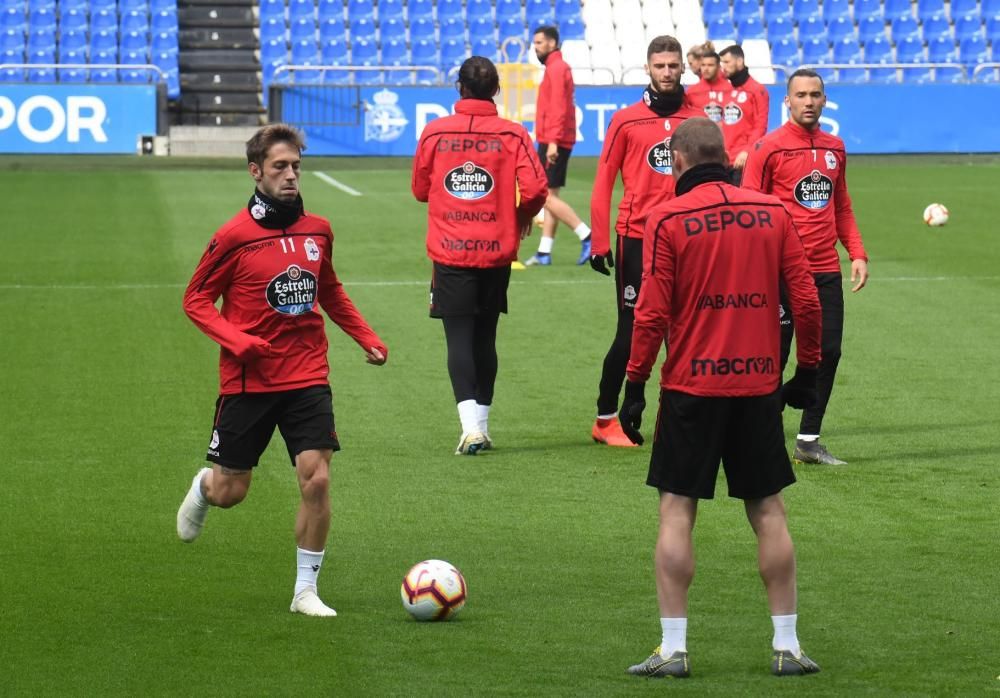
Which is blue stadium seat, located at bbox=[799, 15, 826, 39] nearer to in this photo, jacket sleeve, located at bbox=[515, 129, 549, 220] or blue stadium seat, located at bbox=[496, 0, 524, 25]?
blue stadium seat, located at bbox=[496, 0, 524, 25]

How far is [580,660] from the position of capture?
5.83 meters

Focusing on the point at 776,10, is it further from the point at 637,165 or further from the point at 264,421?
the point at 264,421

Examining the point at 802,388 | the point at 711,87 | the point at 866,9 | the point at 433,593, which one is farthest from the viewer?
the point at 866,9

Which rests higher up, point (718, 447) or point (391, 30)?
point (391, 30)

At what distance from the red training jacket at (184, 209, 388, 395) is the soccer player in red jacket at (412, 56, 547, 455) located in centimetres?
300

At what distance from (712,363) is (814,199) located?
3.76 m

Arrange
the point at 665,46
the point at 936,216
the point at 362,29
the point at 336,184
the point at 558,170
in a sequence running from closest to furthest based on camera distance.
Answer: the point at 665,46, the point at 558,170, the point at 936,216, the point at 336,184, the point at 362,29

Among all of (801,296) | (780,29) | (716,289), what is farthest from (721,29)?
(716,289)

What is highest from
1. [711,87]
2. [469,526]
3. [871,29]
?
[871,29]

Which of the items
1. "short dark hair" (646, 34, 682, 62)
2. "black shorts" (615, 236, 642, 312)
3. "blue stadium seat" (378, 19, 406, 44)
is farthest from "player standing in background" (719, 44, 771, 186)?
"blue stadium seat" (378, 19, 406, 44)

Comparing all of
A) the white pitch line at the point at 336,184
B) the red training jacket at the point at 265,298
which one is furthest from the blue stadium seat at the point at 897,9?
the red training jacket at the point at 265,298

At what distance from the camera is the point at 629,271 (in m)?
9.66

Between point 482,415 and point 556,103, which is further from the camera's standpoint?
point 556,103

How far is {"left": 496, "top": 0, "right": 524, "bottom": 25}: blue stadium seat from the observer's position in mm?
36156
